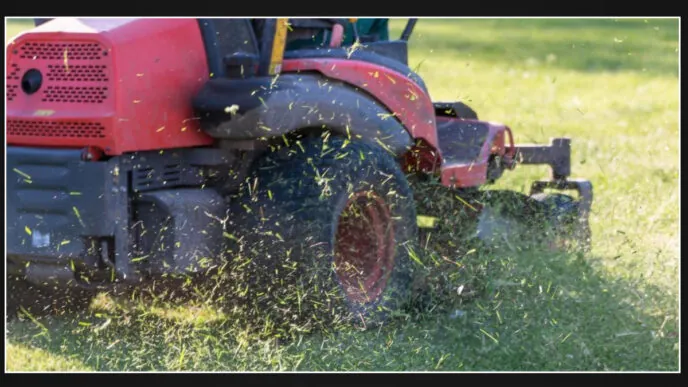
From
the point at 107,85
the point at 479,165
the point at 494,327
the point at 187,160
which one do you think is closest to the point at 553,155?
the point at 479,165

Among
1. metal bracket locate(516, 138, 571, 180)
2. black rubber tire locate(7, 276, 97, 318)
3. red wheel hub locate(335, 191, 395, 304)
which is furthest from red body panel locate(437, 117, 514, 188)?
black rubber tire locate(7, 276, 97, 318)

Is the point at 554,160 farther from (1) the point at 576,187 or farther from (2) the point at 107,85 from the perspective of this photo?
(2) the point at 107,85

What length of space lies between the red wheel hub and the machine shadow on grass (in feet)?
0.61

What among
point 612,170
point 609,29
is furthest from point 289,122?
point 609,29

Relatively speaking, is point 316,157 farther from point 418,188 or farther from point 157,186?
point 418,188

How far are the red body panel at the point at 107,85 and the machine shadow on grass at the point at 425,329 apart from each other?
0.77 metres

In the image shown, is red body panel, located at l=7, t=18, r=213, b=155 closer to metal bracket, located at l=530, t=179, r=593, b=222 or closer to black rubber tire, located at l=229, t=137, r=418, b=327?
black rubber tire, located at l=229, t=137, r=418, b=327

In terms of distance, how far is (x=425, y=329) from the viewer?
18.8 ft

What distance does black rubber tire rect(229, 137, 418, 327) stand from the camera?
5289 millimetres

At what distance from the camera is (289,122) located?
5.28 meters

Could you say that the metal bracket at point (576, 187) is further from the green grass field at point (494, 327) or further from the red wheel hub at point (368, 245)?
the red wheel hub at point (368, 245)

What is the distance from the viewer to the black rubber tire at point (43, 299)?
575cm

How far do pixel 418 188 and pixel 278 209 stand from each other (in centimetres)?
137

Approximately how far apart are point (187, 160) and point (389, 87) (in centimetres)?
113
